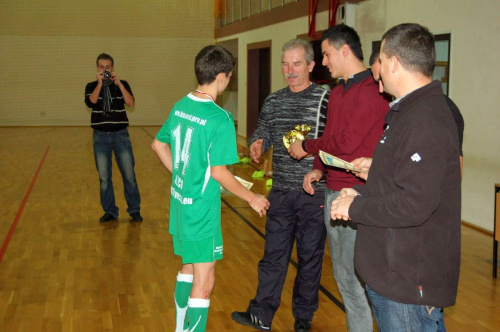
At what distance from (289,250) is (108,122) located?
3.19 meters

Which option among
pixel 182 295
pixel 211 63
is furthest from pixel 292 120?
pixel 182 295

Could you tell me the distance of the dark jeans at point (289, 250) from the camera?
3.45 metres

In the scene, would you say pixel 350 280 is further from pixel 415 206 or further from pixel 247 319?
pixel 415 206

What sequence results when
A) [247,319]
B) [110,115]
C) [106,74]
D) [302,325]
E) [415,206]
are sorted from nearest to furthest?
[415,206]
[302,325]
[247,319]
[110,115]
[106,74]

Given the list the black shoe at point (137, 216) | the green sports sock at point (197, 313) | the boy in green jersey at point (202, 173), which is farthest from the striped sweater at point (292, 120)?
the black shoe at point (137, 216)

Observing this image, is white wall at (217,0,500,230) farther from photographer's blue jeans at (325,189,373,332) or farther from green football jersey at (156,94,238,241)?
green football jersey at (156,94,238,241)

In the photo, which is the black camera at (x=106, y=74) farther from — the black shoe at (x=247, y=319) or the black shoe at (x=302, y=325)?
the black shoe at (x=302, y=325)

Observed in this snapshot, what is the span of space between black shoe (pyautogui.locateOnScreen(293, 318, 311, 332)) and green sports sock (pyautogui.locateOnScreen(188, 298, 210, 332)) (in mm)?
811

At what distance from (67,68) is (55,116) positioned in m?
1.58

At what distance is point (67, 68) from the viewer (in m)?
18.3

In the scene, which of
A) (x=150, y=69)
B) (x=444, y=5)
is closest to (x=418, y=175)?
(x=444, y=5)

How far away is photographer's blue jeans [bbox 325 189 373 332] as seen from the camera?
111 inches

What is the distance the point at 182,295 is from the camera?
9.94 ft

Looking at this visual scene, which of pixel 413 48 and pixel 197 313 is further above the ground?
pixel 413 48
